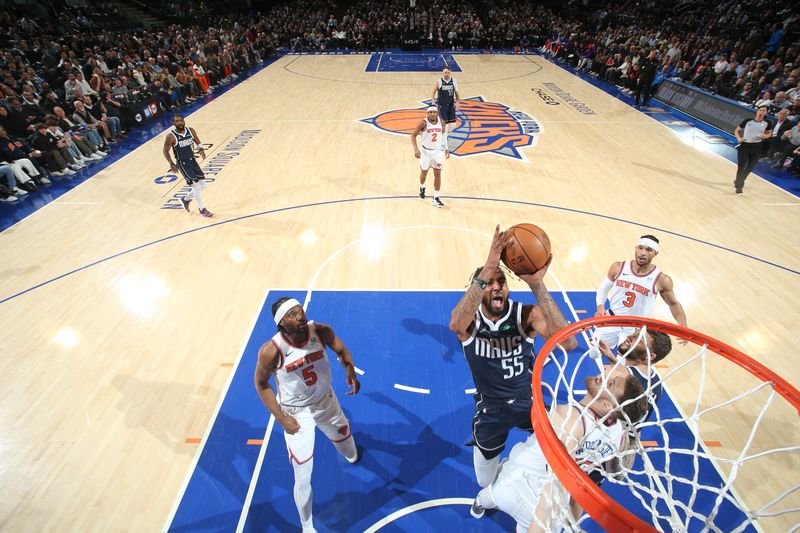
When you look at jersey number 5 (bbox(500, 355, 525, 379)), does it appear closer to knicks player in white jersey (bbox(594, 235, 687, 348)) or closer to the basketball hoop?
the basketball hoop

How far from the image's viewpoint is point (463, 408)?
4520 millimetres

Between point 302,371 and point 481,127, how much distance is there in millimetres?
10985

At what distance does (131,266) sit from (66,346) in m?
1.77

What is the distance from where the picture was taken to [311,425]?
3.40 m

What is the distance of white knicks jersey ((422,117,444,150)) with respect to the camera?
7.54 metres

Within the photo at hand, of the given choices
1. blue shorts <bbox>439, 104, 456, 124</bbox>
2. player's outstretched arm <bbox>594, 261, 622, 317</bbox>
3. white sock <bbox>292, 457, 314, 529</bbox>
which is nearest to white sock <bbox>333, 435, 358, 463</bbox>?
white sock <bbox>292, 457, 314, 529</bbox>

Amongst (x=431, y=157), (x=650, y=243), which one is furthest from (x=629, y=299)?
(x=431, y=157)

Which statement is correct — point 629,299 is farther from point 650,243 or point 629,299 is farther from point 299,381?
point 299,381

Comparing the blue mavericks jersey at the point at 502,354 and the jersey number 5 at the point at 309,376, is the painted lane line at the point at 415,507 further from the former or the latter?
the jersey number 5 at the point at 309,376

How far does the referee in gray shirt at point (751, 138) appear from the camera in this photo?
803 cm

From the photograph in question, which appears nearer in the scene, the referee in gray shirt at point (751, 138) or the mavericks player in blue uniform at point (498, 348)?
the mavericks player in blue uniform at point (498, 348)

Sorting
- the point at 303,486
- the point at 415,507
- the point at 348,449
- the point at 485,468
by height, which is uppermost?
the point at 303,486

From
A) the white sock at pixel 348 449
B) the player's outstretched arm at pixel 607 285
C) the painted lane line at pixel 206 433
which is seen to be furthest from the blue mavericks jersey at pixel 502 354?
the painted lane line at pixel 206 433

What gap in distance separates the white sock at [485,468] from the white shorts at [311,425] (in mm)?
1143
